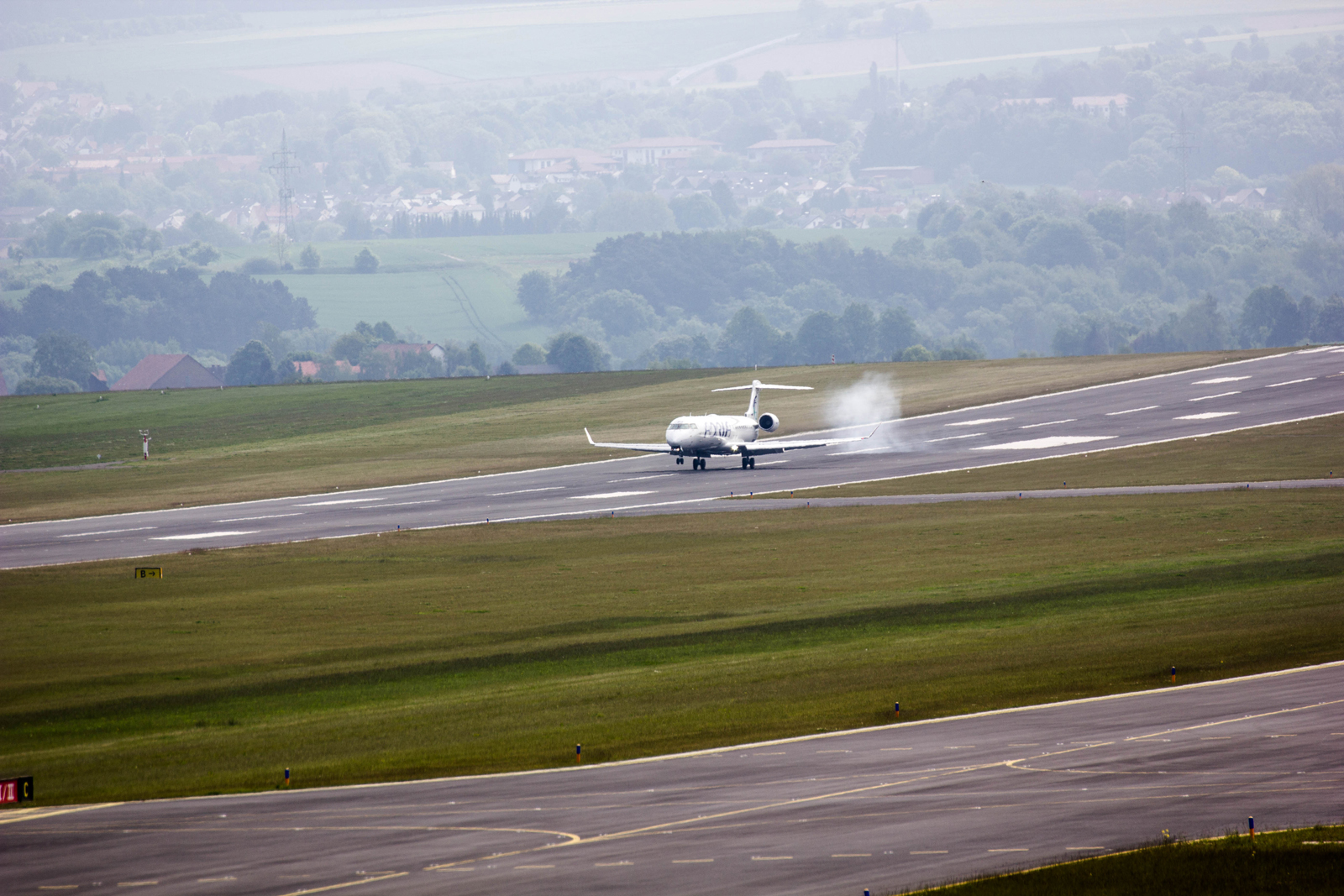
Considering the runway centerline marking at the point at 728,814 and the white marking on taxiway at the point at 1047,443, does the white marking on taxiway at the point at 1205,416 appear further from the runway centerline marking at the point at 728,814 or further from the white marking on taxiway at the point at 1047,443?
the runway centerline marking at the point at 728,814

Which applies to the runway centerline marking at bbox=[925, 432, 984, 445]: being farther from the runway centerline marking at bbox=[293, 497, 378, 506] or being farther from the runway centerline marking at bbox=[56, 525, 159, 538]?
the runway centerline marking at bbox=[56, 525, 159, 538]

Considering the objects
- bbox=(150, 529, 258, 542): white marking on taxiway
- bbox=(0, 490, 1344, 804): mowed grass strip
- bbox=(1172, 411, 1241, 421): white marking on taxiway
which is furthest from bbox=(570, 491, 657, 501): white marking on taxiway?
bbox=(1172, 411, 1241, 421): white marking on taxiway

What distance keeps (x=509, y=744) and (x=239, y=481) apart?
73547 mm

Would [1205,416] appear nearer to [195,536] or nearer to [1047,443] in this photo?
[1047,443]

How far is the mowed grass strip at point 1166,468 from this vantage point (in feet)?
266

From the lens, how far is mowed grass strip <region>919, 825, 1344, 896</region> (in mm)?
21578

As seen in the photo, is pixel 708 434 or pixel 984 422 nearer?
pixel 708 434

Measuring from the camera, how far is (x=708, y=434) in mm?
94000

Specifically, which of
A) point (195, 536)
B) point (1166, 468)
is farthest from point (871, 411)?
point (195, 536)

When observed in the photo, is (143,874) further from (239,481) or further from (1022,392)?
(1022,392)

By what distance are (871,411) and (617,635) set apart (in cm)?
7862

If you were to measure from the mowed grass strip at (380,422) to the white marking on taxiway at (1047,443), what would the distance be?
20.9 m

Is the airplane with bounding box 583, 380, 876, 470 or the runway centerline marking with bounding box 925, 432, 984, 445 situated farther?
the runway centerline marking with bounding box 925, 432, 984, 445

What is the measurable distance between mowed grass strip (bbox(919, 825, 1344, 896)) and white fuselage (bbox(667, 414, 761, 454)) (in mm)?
70445
